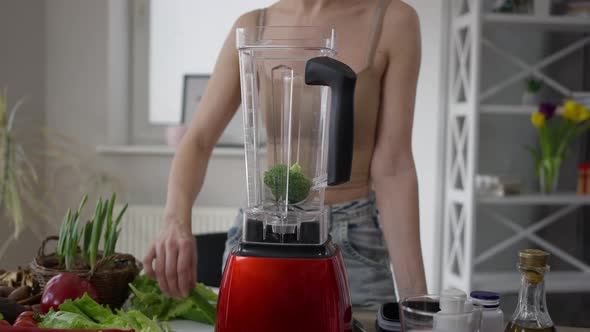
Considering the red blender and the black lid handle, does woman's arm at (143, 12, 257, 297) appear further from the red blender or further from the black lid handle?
the black lid handle

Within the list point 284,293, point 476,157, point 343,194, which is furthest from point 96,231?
point 476,157

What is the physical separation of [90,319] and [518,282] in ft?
6.76

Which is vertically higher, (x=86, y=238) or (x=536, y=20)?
(x=536, y=20)

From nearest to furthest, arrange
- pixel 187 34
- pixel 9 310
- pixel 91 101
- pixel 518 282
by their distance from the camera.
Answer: pixel 9 310, pixel 518 282, pixel 91 101, pixel 187 34

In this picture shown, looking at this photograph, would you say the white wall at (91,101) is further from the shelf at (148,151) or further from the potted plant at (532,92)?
the potted plant at (532,92)

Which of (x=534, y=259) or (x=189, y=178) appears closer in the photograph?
(x=534, y=259)

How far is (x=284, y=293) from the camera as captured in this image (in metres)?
0.70

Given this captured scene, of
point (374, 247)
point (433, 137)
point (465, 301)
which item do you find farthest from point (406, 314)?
point (433, 137)

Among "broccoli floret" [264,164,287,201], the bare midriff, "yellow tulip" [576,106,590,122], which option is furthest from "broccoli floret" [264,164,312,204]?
"yellow tulip" [576,106,590,122]

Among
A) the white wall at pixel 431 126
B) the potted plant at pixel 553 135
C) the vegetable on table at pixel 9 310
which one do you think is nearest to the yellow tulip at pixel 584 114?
the potted plant at pixel 553 135

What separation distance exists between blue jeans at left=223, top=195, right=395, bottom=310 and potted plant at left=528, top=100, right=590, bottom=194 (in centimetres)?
148

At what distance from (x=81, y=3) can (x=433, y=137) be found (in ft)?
5.47

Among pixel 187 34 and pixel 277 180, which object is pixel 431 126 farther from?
pixel 277 180

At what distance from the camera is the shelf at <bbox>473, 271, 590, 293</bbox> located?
254 cm
